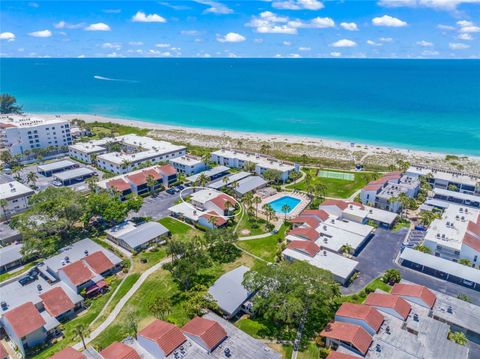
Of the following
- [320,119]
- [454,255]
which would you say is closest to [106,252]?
[454,255]

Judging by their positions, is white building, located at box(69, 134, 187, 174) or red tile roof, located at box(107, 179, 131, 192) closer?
red tile roof, located at box(107, 179, 131, 192)

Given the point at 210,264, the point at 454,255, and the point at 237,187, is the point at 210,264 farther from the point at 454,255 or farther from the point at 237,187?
the point at 454,255

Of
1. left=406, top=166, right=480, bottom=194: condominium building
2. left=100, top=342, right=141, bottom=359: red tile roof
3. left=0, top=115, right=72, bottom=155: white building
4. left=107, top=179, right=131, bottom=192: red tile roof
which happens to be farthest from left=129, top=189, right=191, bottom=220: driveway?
left=406, top=166, right=480, bottom=194: condominium building

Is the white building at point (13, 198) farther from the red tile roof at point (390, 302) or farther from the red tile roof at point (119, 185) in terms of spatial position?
the red tile roof at point (390, 302)

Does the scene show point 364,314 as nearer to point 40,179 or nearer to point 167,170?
point 167,170

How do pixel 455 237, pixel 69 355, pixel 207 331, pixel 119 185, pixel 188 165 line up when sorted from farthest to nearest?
pixel 188 165
pixel 119 185
pixel 455 237
pixel 207 331
pixel 69 355

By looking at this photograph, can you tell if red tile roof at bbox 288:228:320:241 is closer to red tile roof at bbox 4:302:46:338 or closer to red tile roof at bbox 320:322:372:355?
red tile roof at bbox 320:322:372:355

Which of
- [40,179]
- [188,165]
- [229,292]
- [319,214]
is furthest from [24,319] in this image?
[40,179]
